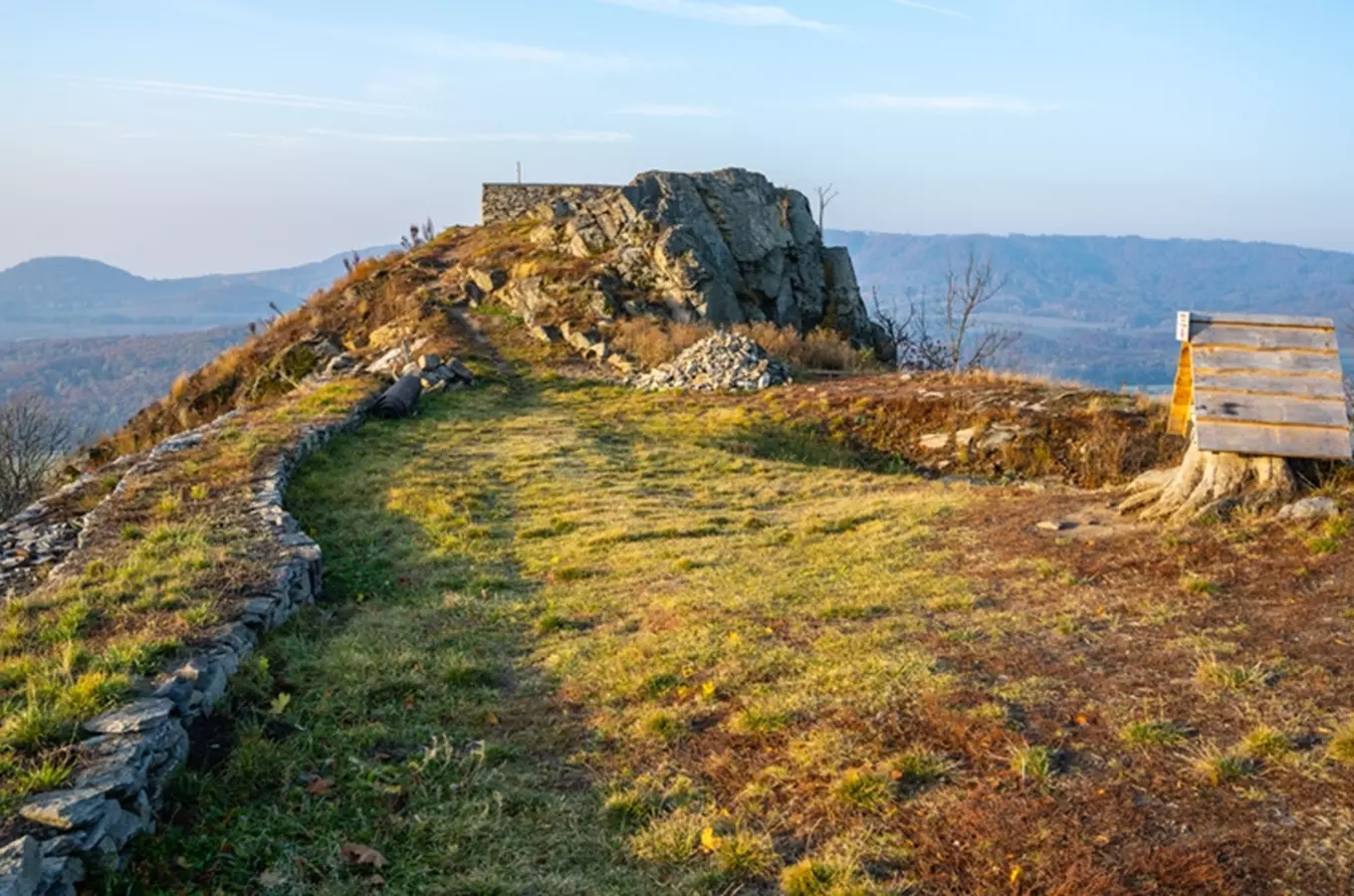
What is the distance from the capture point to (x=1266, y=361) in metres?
→ 8.48

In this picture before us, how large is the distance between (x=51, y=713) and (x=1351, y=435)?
9.72 metres

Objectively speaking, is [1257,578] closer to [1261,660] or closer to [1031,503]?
[1261,660]

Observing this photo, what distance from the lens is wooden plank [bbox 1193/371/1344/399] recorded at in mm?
8273

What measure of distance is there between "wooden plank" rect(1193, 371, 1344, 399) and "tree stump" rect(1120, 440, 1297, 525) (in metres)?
0.57

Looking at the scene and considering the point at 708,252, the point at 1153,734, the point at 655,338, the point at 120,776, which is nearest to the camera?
the point at 120,776

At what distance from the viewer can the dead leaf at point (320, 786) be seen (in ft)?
16.5

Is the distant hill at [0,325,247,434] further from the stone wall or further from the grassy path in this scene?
the grassy path

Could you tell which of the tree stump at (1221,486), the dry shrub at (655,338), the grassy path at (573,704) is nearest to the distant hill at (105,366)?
the dry shrub at (655,338)

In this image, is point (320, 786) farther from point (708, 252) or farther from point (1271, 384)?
point (708, 252)

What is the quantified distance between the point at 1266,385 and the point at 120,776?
8.96 metres

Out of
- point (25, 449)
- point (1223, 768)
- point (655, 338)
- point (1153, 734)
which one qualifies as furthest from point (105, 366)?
point (1223, 768)

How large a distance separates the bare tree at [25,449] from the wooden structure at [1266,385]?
24764 millimetres

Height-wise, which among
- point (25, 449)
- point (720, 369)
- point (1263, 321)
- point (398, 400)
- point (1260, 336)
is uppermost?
point (1263, 321)

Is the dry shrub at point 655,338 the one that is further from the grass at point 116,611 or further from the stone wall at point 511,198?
the stone wall at point 511,198
